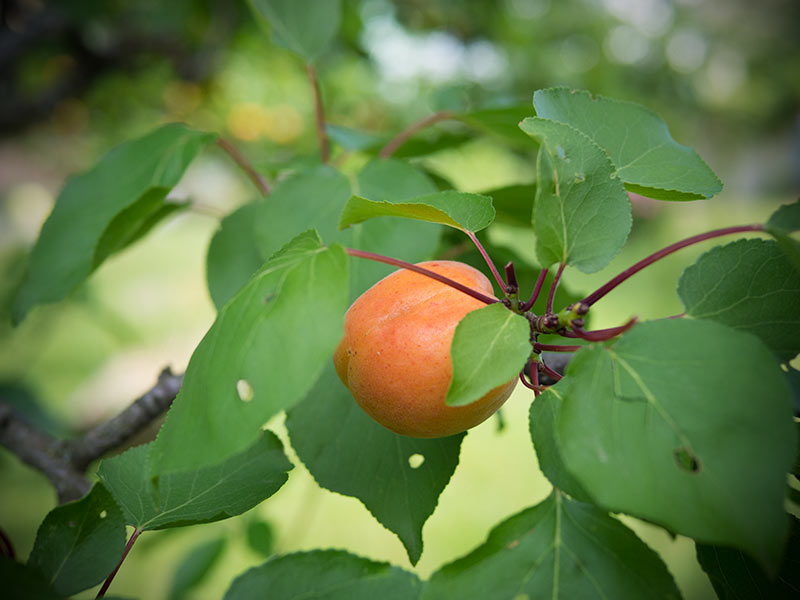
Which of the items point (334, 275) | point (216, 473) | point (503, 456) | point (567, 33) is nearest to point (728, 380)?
point (334, 275)

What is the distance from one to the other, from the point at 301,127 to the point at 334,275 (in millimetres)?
2154

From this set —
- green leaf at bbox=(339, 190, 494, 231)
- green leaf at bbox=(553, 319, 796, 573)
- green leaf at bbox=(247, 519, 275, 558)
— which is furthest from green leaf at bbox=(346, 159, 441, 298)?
green leaf at bbox=(247, 519, 275, 558)

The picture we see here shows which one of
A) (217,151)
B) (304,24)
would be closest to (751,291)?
(304,24)

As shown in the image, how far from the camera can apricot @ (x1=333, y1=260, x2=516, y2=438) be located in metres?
0.37

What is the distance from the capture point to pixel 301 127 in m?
2.33

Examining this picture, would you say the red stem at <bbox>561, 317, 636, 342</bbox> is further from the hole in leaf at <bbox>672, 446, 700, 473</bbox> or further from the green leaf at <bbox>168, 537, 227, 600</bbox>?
the green leaf at <bbox>168, 537, 227, 600</bbox>

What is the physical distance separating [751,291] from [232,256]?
484 millimetres

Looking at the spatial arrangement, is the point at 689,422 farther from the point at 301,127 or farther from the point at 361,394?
the point at 301,127

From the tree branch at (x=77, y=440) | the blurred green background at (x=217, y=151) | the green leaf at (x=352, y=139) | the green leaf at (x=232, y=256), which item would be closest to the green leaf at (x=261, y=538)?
the blurred green background at (x=217, y=151)

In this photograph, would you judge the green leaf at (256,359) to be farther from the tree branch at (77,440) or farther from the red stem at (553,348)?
the tree branch at (77,440)

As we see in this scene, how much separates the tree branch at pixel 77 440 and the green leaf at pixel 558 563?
357 millimetres

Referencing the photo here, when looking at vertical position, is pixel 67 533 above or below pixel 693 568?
above

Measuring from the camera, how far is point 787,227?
33cm

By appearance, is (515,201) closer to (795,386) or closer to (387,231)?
(387,231)
